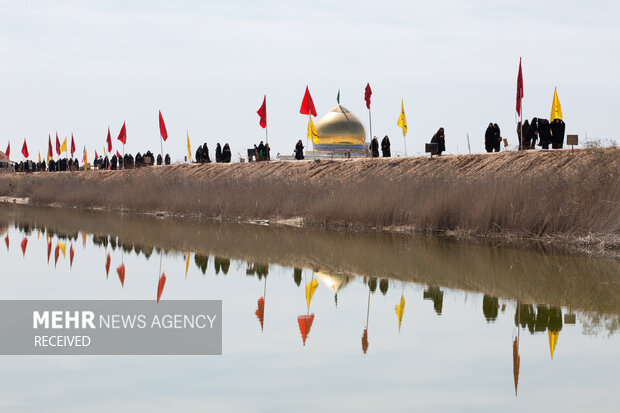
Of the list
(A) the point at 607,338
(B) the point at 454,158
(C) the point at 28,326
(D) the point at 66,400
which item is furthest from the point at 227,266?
(B) the point at 454,158

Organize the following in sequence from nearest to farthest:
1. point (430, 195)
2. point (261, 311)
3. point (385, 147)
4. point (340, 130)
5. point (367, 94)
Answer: point (261, 311), point (430, 195), point (367, 94), point (385, 147), point (340, 130)

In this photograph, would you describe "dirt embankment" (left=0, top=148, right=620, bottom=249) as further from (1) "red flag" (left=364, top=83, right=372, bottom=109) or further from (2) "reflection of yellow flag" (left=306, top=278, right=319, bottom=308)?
(2) "reflection of yellow flag" (left=306, top=278, right=319, bottom=308)

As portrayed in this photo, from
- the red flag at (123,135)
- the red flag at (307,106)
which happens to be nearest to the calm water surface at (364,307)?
the red flag at (307,106)

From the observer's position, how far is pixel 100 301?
43.1 feet

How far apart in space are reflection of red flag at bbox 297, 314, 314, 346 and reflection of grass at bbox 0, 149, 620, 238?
9.69m

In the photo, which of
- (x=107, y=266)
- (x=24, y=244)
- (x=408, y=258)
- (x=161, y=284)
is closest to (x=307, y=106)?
(x=24, y=244)

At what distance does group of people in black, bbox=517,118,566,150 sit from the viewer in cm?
3080

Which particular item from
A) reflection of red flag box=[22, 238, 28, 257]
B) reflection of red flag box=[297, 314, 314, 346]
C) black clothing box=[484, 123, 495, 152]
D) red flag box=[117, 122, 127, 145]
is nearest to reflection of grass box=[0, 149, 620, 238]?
black clothing box=[484, 123, 495, 152]

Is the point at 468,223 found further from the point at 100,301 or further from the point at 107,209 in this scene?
the point at 107,209

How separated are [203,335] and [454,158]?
77.3 feet

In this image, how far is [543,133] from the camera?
102 ft

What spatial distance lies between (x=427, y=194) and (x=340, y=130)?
38.9 m

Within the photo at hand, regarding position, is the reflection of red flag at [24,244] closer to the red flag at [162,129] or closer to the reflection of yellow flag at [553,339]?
the reflection of yellow flag at [553,339]

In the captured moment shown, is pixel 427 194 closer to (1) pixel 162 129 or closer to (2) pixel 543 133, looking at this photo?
(2) pixel 543 133
